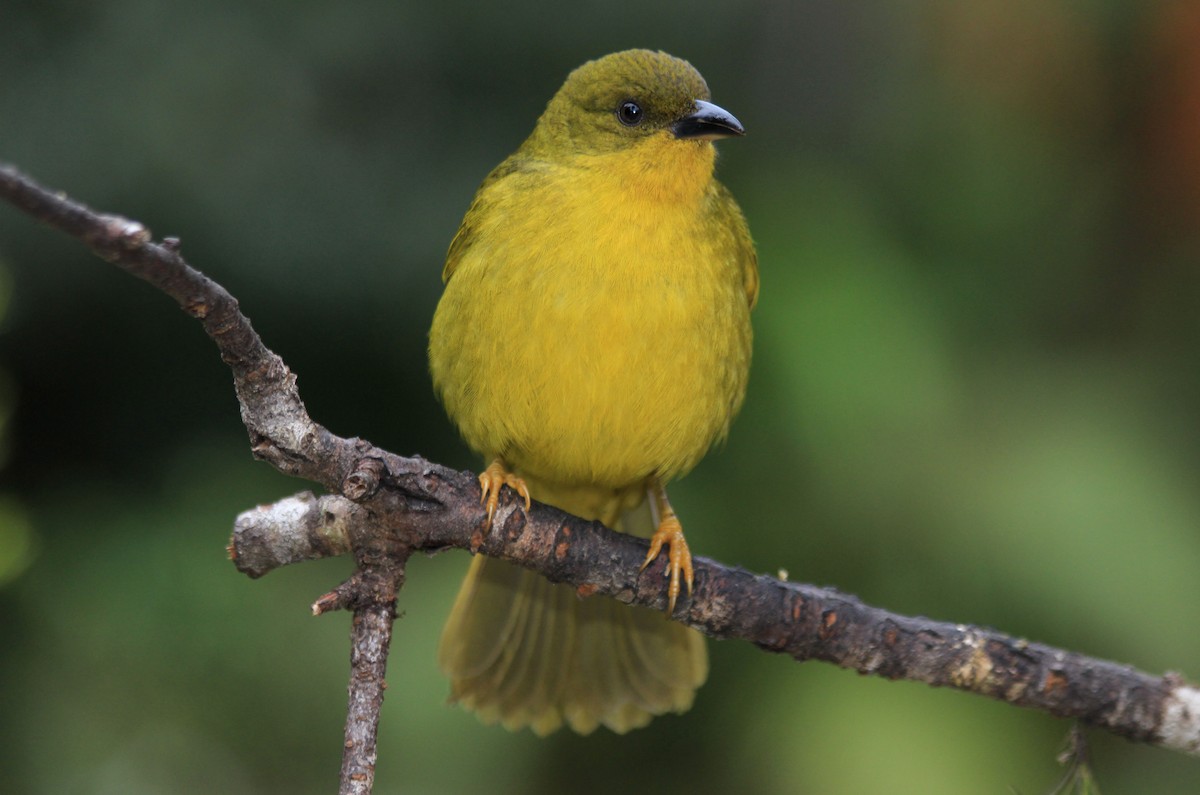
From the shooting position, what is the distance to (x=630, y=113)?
3.63 metres

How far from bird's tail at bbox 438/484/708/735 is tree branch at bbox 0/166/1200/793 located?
426mm

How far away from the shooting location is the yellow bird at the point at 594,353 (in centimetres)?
326

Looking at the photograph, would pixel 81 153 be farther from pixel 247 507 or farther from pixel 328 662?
pixel 328 662

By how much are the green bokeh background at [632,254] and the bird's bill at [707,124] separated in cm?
61

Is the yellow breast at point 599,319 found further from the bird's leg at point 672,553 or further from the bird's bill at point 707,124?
the bird's leg at point 672,553

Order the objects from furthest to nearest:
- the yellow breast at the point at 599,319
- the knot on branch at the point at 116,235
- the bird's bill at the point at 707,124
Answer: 1. the bird's bill at the point at 707,124
2. the yellow breast at the point at 599,319
3. the knot on branch at the point at 116,235

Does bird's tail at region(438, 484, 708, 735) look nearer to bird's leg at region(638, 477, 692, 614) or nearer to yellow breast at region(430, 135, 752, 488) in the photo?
bird's leg at region(638, 477, 692, 614)

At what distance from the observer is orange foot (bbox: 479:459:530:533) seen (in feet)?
9.85

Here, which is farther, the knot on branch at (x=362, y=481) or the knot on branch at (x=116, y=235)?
the knot on branch at (x=362, y=481)

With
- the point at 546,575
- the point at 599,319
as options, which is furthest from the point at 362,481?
the point at 599,319

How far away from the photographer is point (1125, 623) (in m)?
3.52

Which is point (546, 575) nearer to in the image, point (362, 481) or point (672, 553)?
point (672, 553)

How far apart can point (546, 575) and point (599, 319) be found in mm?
663

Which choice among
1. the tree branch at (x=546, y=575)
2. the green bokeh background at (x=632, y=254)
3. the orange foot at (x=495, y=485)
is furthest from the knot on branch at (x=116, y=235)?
the green bokeh background at (x=632, y=254)
